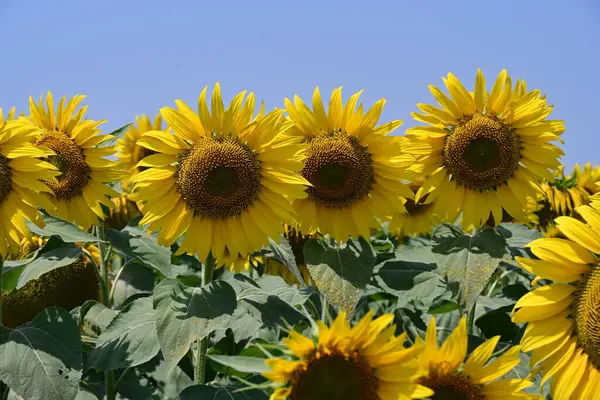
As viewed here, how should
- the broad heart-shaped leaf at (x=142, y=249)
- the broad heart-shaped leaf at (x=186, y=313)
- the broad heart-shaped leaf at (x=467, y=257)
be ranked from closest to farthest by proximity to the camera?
the broad heart-shaped leaf at (x=186, y=313), the broad heart-shaped leaf at (x=467, y=257), the broad heart-shaped leaf at (x=142, y=249)

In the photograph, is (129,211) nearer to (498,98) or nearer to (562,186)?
(498,98)

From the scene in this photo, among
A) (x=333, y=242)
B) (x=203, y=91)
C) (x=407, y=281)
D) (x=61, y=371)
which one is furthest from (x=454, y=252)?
(x=61, y=371)

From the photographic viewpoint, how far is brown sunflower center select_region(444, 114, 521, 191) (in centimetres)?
344

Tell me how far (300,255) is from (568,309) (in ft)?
6.24

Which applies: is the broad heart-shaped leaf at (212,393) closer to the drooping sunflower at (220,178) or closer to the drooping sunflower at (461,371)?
the drooping sunflower at (220,178)

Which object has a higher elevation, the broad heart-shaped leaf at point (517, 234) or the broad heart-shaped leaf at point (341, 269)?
the broad heart-shaped leaf at point (517, 234)

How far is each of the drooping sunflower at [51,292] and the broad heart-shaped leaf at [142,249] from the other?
17 centimetres

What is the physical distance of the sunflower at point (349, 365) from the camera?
1.88 m

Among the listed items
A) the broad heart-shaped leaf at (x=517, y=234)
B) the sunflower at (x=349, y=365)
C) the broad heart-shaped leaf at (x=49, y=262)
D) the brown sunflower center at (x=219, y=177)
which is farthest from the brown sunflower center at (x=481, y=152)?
the broad heart-shaped leaf at (x=49, y=262)

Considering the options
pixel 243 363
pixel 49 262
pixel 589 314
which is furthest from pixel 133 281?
pixel 589 314

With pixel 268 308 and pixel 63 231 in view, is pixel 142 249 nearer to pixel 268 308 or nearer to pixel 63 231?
pixel 63 231

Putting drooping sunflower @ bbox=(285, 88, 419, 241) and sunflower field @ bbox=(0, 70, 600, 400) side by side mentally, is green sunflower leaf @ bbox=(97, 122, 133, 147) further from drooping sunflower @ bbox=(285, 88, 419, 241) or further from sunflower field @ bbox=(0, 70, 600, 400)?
drooping sunflower @ bbox=(285, 88, 419, 241)

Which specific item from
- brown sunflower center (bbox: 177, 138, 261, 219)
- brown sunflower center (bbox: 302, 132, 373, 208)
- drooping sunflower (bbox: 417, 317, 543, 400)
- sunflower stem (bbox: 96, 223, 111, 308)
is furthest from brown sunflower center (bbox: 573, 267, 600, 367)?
sunflower stem (bbox: 96, 223, 111, 308)

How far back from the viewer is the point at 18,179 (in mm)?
2926
